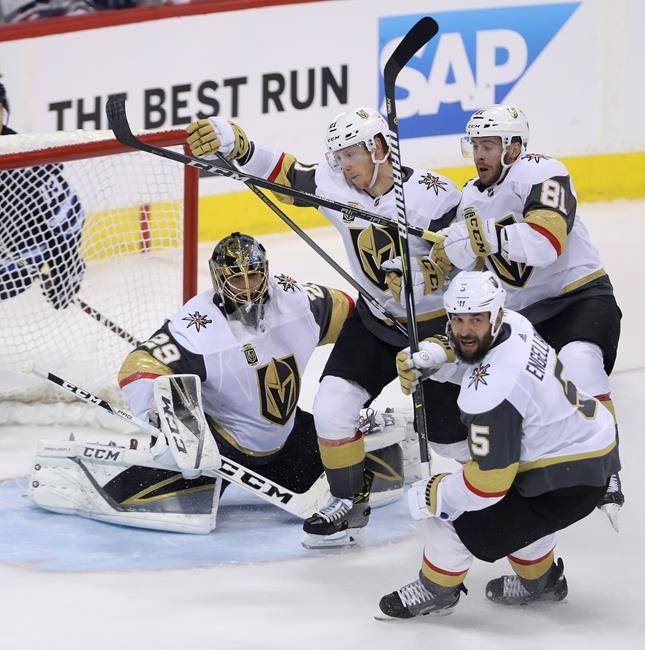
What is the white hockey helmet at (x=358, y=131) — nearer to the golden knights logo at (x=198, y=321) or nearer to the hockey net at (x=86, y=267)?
the golden knights logo at (x=198, y=321)

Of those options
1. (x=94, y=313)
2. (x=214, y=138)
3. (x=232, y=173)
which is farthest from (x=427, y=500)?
(x=94, y=313)

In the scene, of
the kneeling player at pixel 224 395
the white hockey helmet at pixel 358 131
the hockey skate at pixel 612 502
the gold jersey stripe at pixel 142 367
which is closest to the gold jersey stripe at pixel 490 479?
the hockey skate at pixel 612 502

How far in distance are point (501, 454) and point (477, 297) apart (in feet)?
1.09

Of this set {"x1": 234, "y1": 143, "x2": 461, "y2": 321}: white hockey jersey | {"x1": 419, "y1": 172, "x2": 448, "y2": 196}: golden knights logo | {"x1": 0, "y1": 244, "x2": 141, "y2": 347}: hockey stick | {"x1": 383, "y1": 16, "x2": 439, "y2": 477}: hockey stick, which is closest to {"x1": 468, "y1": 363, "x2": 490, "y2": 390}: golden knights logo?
{"x1": 383, "y1": 16, "x2": 439, "y2": 477}: hockey stick

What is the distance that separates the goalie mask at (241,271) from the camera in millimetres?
3982

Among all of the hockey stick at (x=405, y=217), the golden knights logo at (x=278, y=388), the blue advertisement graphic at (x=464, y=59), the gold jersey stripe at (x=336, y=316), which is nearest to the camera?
the hockey stick at (x=405, y=217)

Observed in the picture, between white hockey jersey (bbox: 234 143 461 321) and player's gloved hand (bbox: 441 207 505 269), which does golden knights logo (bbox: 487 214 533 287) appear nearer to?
player's gloved hand (bbox: 441 207 505 269)

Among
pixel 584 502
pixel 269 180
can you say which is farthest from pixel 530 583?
pixel 269 180

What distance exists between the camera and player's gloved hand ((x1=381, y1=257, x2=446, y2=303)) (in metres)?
3.90

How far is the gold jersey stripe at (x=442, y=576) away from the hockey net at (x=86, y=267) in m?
1.80

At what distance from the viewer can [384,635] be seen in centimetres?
330

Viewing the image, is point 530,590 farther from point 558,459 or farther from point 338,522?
point 338,522

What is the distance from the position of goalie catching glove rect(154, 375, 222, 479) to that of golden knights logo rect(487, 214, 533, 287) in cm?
83

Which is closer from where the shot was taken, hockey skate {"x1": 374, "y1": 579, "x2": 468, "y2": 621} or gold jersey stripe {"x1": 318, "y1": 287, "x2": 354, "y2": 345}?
hockey skate {"x1": 374, "y1": 579, "x2": 468, "y2": 621}
